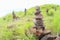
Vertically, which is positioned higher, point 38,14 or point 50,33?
point 38,14

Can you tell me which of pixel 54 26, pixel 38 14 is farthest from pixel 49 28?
pixel 38 14

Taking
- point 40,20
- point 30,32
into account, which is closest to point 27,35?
point 30,32

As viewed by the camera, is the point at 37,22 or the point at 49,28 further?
the point at 49,28

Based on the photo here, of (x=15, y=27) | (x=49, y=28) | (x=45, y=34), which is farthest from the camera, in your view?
(x=15, y=27)

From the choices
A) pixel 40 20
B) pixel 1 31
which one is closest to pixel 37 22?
pixel 40 20

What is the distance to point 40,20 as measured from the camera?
29.4 ft

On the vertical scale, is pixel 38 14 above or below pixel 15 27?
above

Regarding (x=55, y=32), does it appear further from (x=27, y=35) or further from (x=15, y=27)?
(x=15, y=27)

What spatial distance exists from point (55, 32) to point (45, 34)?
25.4 inches

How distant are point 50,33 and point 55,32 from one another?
1.37ft

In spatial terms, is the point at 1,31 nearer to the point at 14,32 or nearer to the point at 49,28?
the point at 14,32

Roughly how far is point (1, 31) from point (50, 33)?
1924 millimetres

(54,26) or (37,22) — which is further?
(54,26)

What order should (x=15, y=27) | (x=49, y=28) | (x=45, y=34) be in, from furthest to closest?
(x=15, y=27)
(x=49, y=28)
(x=45, y=34)
